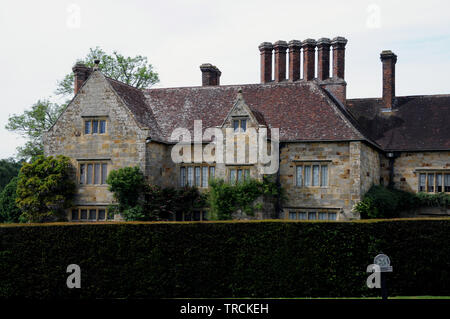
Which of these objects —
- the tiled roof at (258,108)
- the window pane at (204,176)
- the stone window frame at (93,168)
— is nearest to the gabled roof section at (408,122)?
the tiled roof at (258,108)

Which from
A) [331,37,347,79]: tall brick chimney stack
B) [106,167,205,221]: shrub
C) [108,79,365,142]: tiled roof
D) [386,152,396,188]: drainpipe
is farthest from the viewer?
[331,37,347,79]: tall brick chimney stack

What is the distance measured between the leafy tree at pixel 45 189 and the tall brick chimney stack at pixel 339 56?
16568 millimetres

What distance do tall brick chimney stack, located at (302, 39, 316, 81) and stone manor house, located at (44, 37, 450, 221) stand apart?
0.24 ft

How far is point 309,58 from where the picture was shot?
1356 inches

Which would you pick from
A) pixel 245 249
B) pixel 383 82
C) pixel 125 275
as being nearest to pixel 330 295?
pixel 245 249

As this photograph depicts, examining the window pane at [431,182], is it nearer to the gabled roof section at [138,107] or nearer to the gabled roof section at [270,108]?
the gabled roof section at [270,108]

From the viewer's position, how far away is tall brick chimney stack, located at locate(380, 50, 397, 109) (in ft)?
109

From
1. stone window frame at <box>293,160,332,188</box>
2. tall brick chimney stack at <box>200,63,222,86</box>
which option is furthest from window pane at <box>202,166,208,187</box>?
tall brick chimney stack at <box>200,63,222,86</box>

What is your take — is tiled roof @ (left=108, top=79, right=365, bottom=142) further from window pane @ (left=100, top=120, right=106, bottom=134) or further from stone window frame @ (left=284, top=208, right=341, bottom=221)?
stone window frame @ (left=284, top=208, right=341, bottom=221)


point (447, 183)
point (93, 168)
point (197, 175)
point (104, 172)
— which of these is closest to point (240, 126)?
point (197, 175)

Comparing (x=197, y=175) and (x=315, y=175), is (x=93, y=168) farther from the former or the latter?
(x=315, y=175)

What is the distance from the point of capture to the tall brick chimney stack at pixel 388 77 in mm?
33375

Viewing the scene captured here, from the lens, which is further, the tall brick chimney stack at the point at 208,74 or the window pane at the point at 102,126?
the tall brick chimney stack at the point at 208,74

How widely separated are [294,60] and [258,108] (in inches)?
193
